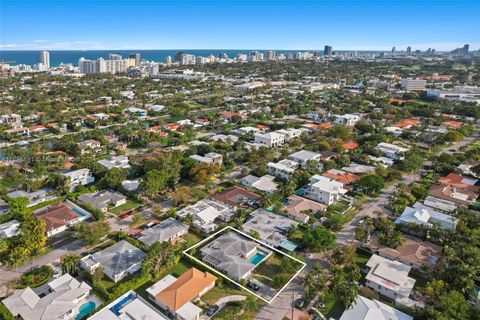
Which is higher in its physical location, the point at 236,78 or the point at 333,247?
the point at 236,78

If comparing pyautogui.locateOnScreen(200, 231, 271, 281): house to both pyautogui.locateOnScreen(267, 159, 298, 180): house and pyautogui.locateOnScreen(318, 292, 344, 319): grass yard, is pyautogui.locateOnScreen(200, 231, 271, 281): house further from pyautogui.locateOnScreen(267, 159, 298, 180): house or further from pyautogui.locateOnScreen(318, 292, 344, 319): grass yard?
pyautogui.locateOnScreen(267, 159, 298, 180): house

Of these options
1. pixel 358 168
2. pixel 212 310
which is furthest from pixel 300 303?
pixel 358 168

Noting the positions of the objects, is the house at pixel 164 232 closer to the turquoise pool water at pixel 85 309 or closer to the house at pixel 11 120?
the turquoise pool water at pixel 85 309

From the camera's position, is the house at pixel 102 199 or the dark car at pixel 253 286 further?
the house at pixel 102 199

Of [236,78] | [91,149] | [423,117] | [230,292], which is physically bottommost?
[230,292]

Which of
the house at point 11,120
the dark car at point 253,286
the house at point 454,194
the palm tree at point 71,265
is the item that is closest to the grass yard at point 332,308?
the dark car at point 253,286

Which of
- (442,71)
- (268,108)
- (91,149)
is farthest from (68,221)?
(442,71)

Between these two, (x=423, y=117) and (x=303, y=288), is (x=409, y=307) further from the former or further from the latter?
(x=423, y=117)
